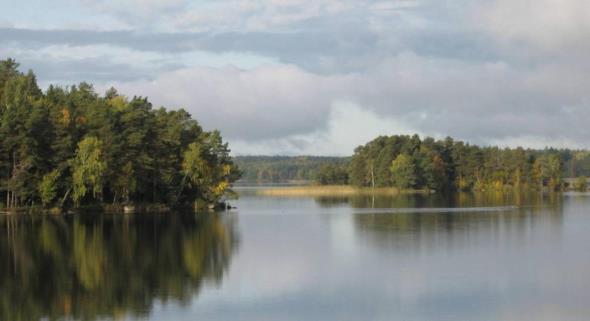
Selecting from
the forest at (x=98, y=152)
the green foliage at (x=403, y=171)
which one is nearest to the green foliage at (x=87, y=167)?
the forest at (x=98, y=152)

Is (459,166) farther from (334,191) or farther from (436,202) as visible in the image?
(436,202)

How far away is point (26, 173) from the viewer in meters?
63.2

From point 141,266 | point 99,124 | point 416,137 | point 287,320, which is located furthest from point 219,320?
point 416,137

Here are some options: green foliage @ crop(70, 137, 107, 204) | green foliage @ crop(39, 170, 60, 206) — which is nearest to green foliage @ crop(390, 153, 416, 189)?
green foliage @ crop(70, 137, 107, 204)

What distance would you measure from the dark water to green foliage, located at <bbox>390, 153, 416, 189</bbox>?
79.4 metres

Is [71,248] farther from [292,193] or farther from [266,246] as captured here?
[292,193]

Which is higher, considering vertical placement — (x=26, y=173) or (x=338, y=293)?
(x=26, y=173)

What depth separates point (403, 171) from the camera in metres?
Result: 134

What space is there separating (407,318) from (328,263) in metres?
12.1

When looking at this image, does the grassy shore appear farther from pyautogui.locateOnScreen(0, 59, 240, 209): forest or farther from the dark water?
the dark water

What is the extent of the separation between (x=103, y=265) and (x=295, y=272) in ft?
24.7

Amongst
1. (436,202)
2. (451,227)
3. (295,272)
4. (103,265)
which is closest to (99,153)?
(451,227)

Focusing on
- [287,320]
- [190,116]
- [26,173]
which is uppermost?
[190,116]

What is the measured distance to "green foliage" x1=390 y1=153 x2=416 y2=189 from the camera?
13350 cm
